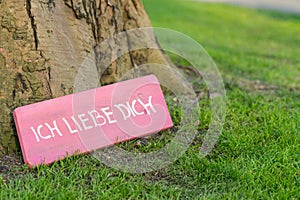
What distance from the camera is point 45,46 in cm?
279

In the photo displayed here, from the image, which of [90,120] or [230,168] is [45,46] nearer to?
[90,120]

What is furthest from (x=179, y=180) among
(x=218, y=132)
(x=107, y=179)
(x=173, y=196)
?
(x=218, y=132)

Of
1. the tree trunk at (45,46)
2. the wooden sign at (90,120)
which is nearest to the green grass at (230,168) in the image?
the wooden sign at (90,120)

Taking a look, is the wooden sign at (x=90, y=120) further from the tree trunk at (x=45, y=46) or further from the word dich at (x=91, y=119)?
the tree trunk at (x=45, y=46)

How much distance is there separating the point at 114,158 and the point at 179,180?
0.38 m

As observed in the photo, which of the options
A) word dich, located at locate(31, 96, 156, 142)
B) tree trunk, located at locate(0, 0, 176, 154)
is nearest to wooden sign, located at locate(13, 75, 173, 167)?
word dich, located at locate(31, 96, 156, 142)

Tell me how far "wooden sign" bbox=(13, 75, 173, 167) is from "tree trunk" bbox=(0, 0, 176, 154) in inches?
4.9

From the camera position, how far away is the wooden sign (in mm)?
2611

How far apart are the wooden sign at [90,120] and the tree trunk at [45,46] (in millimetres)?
125

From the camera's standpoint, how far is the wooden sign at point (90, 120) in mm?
2611

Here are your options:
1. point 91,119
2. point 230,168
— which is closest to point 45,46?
point 91,119

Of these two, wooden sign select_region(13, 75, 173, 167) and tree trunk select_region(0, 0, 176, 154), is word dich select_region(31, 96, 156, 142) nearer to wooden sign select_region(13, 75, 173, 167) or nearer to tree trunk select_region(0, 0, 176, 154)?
wooden sign select_region(13, 75, 173, 167)

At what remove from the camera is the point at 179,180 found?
2.54 metres

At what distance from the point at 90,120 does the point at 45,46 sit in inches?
19.0
